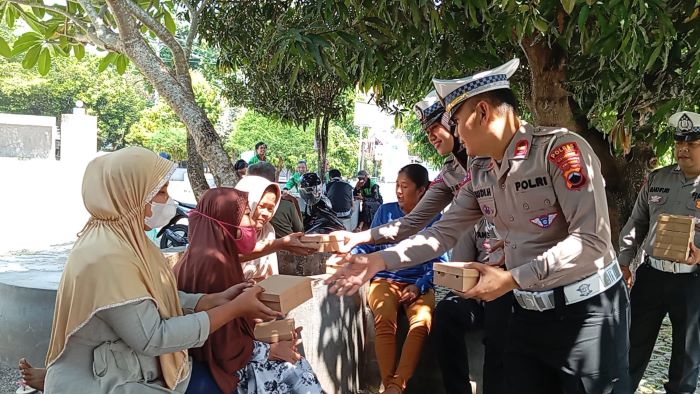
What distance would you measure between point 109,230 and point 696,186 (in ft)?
11.1

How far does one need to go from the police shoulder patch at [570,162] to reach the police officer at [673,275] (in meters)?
1.68

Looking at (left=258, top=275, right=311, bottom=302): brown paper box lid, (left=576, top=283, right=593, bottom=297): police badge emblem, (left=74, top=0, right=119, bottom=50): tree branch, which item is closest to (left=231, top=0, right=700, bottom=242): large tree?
(left=258, top=275, right=311, bottom=302): brown paper box lid

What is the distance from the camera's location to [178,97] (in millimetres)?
4172

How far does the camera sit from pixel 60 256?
8695 mm

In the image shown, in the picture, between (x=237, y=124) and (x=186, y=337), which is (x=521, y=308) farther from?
(x=237, y=124)

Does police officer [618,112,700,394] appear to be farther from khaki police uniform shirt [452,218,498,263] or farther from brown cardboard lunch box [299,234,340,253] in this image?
brown cardboard lunch box [299,234,340,253]

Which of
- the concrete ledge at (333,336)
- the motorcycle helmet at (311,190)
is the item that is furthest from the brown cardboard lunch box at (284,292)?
the motorcycle helmet at (311,190)

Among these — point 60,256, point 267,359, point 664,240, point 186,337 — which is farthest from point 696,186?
point 60,256

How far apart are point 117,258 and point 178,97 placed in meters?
2.51

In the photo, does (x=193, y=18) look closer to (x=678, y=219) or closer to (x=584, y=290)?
(x=678, y=219)

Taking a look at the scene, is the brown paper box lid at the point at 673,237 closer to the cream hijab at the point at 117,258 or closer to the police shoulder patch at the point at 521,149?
the police shoulder patch at the point at 521,149

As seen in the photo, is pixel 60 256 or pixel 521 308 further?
pixel 60 256

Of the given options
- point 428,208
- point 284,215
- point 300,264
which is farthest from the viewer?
point 284,215

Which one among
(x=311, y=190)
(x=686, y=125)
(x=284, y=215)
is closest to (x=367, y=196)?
(x=311, y=190)
